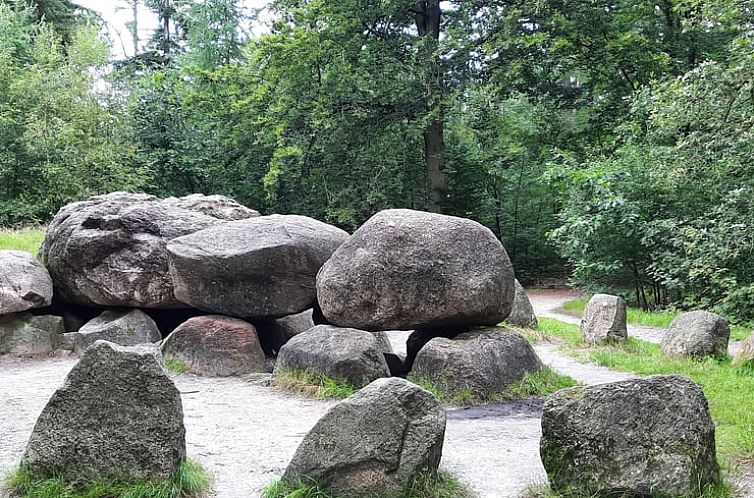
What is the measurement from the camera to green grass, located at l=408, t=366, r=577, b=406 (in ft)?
24.4

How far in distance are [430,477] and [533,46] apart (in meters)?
16.3

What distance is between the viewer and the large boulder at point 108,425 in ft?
14.9

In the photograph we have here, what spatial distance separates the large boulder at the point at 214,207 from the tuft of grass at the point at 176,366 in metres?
3.32

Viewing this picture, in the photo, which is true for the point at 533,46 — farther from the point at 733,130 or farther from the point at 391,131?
the point at 733,130

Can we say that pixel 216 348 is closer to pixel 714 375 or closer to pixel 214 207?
pixel 214 207

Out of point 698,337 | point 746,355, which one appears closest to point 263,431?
point 746,355

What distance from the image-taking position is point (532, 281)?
77.8ft

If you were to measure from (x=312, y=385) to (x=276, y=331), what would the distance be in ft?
8.92

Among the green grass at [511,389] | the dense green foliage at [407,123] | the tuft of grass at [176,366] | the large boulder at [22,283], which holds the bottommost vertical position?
the green grass at [511,389]

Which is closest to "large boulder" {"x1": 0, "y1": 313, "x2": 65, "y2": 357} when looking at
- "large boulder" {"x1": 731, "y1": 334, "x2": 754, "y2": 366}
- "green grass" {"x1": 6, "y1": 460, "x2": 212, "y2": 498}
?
"green grass" {"x1": 6, "y1": 460, "x2": 212, "y2": 498}

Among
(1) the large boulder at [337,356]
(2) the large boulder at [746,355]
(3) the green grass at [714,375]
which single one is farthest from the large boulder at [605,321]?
(1) the large boulder at [337,356]

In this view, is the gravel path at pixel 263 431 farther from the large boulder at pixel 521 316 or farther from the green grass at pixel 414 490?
the large boulder at pixel 521 316

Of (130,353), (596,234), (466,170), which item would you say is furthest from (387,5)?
(130,353)

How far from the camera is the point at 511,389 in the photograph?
25.2 feet
